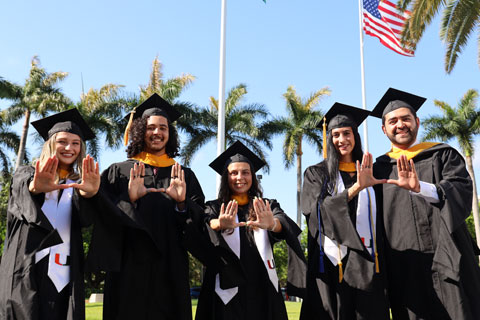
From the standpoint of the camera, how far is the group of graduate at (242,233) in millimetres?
3654

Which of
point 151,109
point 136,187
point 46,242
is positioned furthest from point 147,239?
point 151,109

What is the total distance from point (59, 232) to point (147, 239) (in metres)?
0.79

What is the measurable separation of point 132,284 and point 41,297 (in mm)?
829

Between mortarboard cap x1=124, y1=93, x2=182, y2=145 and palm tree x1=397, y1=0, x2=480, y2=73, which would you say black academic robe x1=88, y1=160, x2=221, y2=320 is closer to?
mortarboard cap x1=124, y1=93, x2=182, y2=145

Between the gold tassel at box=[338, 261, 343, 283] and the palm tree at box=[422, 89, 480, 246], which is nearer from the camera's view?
the gold tassel at box=[338, 261, 343, 283]

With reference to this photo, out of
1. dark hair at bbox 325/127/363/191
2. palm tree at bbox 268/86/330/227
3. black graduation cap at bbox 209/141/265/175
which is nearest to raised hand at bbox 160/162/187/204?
black graduation cap at bbox 209/141/265/175

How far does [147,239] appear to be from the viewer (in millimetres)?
4180

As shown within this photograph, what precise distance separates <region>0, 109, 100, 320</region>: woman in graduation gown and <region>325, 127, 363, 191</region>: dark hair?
85.5 inches

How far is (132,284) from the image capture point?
411cm

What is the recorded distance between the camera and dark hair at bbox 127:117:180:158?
4770 mm

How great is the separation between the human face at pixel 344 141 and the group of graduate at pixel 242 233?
13mm

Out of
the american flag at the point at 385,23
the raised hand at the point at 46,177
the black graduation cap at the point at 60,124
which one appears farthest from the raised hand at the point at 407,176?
the american flag at the point at 385,23

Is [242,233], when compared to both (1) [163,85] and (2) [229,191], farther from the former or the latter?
(1) [163,85]

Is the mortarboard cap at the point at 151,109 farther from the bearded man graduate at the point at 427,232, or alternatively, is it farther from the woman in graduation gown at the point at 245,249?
the bearded man graduate at the point at 427,232
